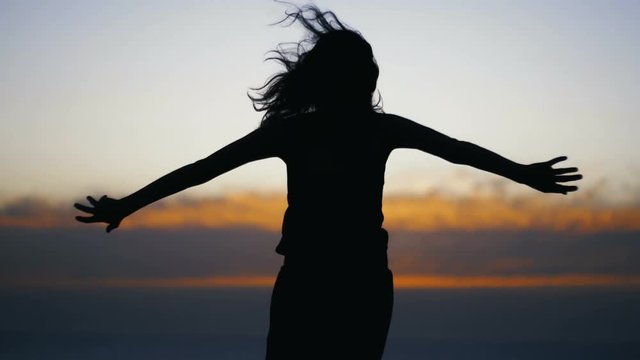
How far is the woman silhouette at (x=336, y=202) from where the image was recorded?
13.3 feet

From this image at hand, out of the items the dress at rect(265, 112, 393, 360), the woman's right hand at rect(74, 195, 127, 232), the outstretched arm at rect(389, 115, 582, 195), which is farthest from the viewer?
the woman's right hand at rect(74, 195, 127, 232)

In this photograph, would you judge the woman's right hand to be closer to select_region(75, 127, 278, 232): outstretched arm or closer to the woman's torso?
select_region(75, 127, 278, 232): outstretched arm

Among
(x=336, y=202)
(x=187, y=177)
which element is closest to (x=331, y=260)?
(x=336, y=202)

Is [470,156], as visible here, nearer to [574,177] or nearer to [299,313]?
[574,177]

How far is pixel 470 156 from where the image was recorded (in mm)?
4355

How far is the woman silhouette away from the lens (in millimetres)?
4062

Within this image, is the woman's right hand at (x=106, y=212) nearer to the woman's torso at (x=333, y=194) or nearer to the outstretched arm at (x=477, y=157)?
the woman's torso at (x=333, y=194)

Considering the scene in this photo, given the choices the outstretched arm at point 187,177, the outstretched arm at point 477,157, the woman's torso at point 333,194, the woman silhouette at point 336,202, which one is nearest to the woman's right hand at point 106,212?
the outstretched arm at point 187,177

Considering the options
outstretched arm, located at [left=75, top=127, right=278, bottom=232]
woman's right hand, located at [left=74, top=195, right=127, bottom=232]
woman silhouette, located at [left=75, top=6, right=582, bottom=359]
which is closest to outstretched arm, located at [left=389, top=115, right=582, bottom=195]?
woman silhouette, located at [left=75, top=6, right=582, bottom=359]

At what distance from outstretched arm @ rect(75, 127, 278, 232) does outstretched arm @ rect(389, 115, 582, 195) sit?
1.82 feet

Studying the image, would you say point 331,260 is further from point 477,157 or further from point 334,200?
point 477,157

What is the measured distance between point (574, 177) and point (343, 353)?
4.53 ft

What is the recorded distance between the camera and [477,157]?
4.38m

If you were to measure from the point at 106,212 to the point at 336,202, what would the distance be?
1.25 metres
